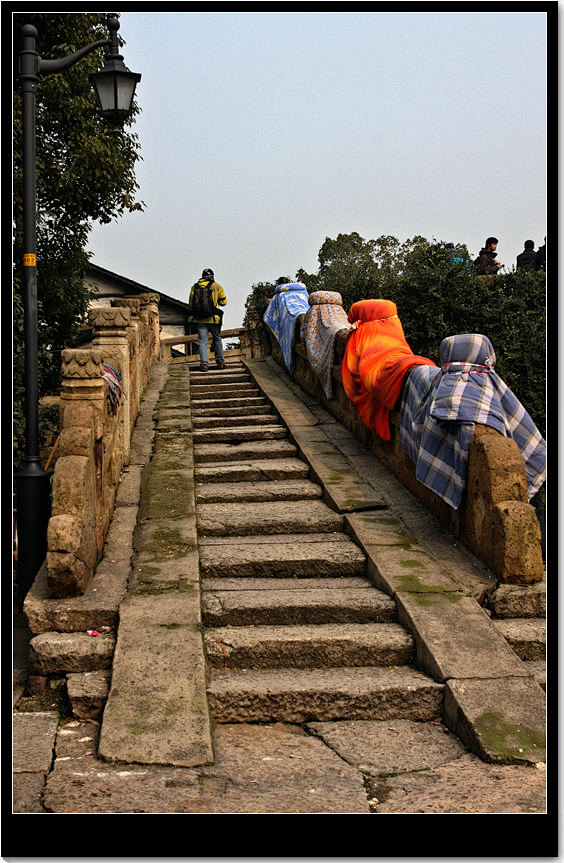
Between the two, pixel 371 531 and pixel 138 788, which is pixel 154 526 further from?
pixel 138 788

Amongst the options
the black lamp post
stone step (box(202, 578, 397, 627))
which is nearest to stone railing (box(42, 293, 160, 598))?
the black lamp post

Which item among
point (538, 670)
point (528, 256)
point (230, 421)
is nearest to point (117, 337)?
point (230, 421)

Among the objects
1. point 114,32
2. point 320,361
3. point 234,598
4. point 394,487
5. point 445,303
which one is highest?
point 114,32

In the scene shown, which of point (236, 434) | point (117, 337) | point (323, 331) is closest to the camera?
point (117, 337)

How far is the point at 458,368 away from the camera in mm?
6094

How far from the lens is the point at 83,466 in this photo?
5160 mm

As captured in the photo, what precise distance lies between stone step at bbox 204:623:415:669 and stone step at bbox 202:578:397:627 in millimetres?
194

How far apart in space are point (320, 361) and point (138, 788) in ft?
22.2

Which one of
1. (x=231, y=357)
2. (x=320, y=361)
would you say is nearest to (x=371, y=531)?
(x=320, y=361)

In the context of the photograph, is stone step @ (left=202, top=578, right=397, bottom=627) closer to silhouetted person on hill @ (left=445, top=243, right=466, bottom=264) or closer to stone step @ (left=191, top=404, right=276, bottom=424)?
stone step @ (left=191, top=404, right=276, bottom=424)

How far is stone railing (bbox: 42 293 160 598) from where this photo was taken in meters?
4.93

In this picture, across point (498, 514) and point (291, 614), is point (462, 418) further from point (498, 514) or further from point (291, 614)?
point (291, 614)

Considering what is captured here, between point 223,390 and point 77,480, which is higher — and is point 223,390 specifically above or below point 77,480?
above

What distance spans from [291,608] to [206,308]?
30.9 ft
